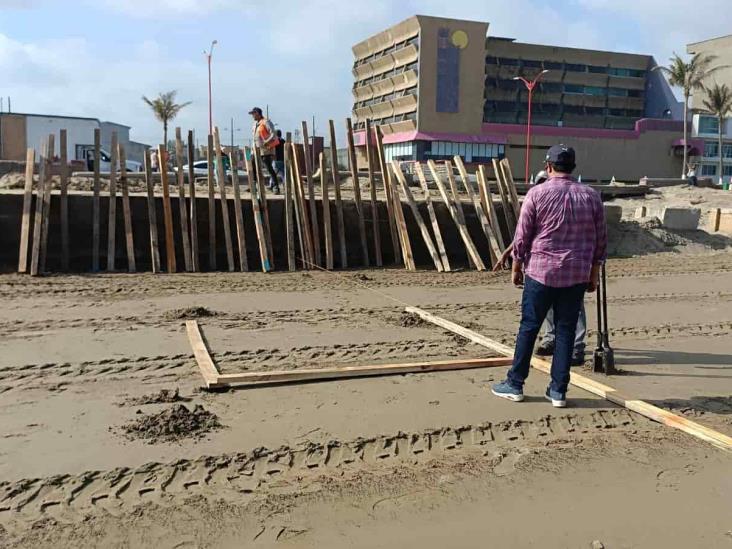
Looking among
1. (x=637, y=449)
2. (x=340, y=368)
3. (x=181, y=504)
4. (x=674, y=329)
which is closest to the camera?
(x=181, y=504)

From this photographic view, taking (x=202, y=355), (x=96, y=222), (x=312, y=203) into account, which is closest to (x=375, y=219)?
(x=312, y=203)

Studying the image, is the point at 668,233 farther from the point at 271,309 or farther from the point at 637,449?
the point at 637,449

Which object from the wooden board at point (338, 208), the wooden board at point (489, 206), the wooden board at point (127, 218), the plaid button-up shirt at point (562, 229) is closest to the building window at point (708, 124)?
the wooden board at point (489, 206)

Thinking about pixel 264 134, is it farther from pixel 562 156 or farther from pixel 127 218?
pixel 562 156

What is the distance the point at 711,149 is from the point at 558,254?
225 feet

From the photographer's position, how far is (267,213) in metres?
10.5

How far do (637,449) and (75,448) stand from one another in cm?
325

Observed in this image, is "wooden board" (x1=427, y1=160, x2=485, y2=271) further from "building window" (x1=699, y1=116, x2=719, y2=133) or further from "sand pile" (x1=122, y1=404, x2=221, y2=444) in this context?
"building window" (x1=699, y1=116, x2=719, y2=133)

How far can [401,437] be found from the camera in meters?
3.93

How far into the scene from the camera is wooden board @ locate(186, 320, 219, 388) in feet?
15.5

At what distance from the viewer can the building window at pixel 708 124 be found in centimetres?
6366

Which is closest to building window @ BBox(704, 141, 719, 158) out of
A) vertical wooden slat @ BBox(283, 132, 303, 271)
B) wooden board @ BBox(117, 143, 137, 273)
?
vertical wooden slat @ BBox(283, 132, 303, 271)

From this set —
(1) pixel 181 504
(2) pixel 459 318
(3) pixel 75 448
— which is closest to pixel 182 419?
(3) pixel 75 448

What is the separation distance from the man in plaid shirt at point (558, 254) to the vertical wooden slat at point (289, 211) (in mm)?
6087
